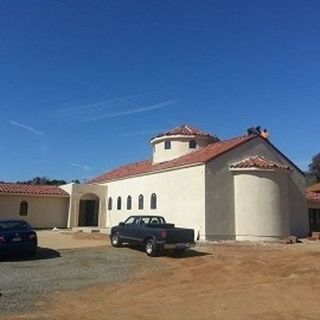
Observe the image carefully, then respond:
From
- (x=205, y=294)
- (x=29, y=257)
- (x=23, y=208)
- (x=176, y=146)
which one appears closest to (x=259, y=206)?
(x=176, y=146)

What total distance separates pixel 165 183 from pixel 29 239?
44.4 ft

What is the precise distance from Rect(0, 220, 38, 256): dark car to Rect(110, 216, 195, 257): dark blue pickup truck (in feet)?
16.1

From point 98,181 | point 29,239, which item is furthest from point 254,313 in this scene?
point 98,181

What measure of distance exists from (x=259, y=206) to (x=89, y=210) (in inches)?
768

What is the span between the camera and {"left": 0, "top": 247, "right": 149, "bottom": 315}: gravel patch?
1129 centimetres

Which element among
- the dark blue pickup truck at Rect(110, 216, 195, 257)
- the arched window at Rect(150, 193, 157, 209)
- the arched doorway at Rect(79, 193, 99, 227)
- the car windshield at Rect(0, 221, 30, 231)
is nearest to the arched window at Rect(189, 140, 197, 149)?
the arched window at Rect(150, 193, 157, 209)

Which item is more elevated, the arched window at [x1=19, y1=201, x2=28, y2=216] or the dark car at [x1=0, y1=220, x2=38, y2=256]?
the arched window at [x1=19, y1=201, x2=28, y2=216]

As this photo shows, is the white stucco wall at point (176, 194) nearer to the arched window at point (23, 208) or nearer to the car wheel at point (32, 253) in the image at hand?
the arched window at point (23, 208)

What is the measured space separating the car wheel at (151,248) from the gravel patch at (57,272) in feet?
1.44

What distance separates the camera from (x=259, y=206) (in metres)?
26.9

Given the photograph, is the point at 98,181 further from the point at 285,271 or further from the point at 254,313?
the point at 254,313

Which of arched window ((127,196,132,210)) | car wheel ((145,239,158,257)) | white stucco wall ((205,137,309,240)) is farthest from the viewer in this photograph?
arched window ((127,196,132,210))

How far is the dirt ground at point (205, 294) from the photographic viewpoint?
9.63 metres

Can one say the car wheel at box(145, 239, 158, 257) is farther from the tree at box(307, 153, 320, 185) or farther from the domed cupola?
the tree at box(307, 153, 320, 185)
